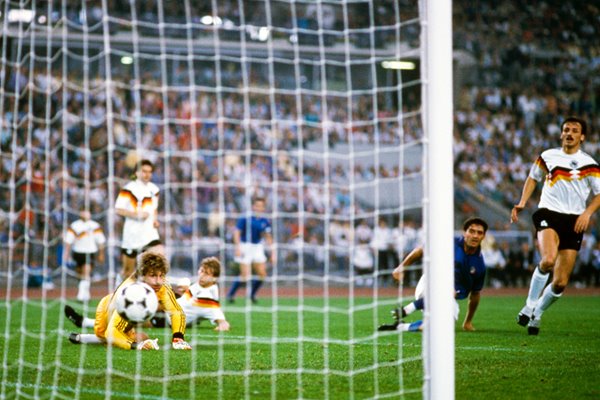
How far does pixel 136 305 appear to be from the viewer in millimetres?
6277

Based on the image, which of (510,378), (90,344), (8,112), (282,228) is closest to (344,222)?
(282,228)

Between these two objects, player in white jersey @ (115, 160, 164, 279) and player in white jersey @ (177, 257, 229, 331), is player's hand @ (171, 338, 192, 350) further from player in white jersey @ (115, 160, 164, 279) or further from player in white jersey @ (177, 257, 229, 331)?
player in white jersey @ (115, 160, 164, 279)

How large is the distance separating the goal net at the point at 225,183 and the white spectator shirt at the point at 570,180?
176 cm

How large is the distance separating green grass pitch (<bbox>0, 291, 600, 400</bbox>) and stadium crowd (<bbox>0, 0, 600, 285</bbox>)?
6.92 metres

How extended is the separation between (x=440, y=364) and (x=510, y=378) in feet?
5.35

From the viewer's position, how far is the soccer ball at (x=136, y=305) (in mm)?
6266

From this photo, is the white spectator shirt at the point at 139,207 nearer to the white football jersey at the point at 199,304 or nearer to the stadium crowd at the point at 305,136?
the white football jersey at the point at 199,304

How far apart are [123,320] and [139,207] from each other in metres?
3.83

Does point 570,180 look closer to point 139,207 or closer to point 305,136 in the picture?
point 139,207

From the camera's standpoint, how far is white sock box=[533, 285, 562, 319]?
28.8 ft

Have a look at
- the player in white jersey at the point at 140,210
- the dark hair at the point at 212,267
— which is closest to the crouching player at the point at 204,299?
the dark hair at the point at 212,267

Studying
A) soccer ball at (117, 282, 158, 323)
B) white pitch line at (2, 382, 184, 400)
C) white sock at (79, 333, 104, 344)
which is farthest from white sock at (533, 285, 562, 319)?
white pitch line at (2, 382, 184, 400)

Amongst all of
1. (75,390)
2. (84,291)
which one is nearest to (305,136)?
(84,291)

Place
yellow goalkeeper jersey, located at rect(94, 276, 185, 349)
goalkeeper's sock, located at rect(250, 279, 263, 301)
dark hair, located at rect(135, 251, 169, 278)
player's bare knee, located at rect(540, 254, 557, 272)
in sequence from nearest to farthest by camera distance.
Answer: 1. dark hair, located at rect(135, 251, 169, 278)
2. yellow goalkeeper jersey, located at rect(94, 276, 185, 349)
3. player's bare knee, located at rect(540, 254, 557, 272)
4. goalkeeper's sock, located at rect(250, 279, 263, 301)
